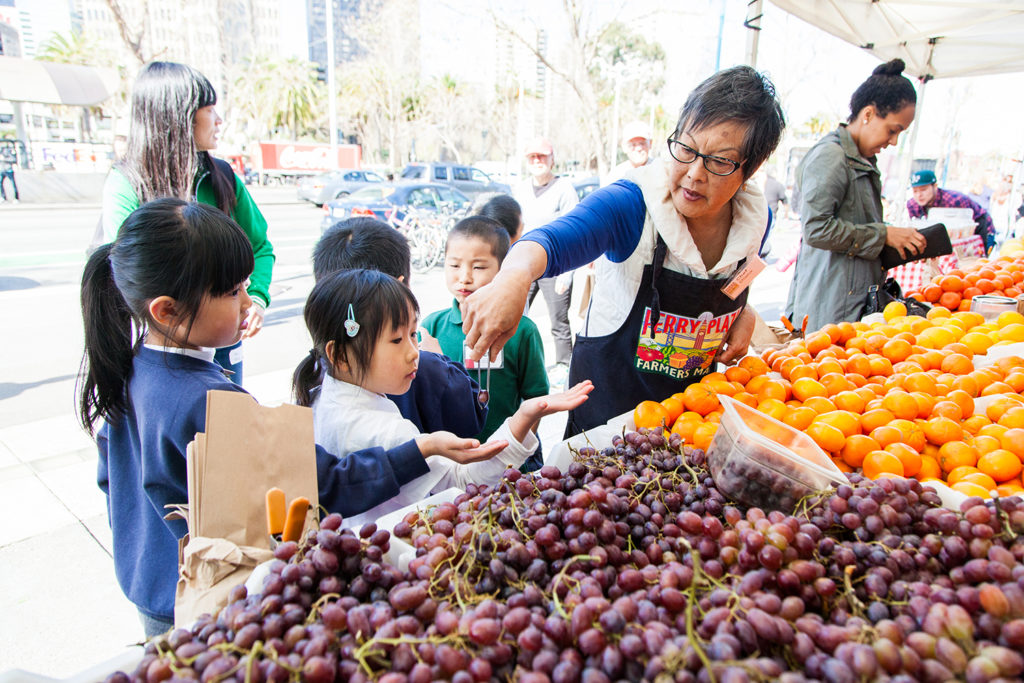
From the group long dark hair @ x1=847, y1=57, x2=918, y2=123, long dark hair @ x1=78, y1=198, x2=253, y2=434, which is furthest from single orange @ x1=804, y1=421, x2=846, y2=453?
long dark hair @ x1=847, y1=57, x2=918, y2=123

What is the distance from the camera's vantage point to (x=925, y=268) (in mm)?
4668

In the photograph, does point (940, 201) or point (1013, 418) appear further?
point (940, 201)

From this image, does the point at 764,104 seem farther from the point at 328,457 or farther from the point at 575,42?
the point at 575,42

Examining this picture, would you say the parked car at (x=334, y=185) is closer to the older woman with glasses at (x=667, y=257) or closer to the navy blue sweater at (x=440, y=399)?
the navy blue sweater at (x=440, y=399)

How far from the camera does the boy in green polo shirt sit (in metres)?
2.47

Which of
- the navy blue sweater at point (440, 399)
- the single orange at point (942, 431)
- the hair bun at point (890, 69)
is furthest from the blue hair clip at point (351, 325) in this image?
the hair bun at point (890, 69)

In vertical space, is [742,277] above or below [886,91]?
below

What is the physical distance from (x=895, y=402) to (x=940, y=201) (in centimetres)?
584

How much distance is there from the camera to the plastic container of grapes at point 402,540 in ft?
3.60

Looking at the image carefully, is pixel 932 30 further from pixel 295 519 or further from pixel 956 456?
pixel 295 519

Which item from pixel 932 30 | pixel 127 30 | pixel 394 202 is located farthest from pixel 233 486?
pixel 127 30

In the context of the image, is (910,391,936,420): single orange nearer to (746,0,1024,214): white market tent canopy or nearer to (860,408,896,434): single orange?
(860,408,896,434): single orange

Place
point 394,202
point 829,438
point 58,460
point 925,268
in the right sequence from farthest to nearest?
1. point 394,202
2. point 925,268
3. point 58,460
4. point 829,438

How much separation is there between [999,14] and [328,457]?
20.4 feet
